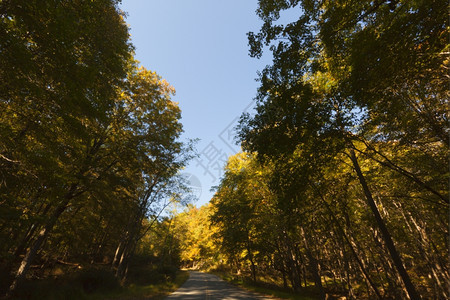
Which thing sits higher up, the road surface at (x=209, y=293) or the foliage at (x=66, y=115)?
the foliage at (x=66, y=115)

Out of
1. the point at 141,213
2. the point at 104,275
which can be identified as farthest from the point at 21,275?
the point at 141,213

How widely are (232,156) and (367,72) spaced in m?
16.1

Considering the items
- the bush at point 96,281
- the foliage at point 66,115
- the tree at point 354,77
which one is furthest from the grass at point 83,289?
the tree at point 354,77

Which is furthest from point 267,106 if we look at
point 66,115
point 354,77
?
point 66,115

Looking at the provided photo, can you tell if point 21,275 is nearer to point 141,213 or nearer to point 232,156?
point 141,213

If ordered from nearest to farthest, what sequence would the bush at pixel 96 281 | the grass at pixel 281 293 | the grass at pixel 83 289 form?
the grass at pixel 83 289
the bush at pixel 96 281
the grass at pixel 281 293

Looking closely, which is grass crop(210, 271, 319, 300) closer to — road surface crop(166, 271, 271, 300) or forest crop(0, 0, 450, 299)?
road surface crop(166, 271, 271, 300)

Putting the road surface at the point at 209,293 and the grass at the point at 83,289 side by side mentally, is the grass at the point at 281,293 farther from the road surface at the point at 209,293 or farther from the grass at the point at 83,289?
the grass at the point at 83,289

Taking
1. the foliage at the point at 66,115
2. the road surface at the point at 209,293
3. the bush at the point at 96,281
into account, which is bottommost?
the road surface at the point at 209,293

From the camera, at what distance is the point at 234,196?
1808 centimetres

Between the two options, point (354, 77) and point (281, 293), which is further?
point (281, 293)

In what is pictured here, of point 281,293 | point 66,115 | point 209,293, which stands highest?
point 66,115

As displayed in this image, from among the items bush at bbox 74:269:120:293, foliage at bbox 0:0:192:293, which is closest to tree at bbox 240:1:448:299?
foliage at bbox 0:0:192:293

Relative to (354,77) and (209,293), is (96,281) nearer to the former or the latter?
(209,293)
